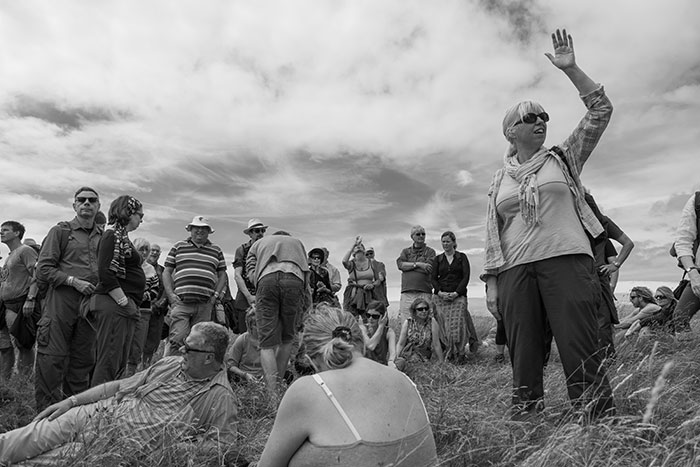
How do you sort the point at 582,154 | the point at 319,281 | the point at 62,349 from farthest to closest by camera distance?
the point at 319,281 → the point at 62,349 → the point at 582,154

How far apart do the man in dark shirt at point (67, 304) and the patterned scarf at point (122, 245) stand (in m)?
0.28

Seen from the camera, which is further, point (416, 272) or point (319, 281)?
point (416, 272)

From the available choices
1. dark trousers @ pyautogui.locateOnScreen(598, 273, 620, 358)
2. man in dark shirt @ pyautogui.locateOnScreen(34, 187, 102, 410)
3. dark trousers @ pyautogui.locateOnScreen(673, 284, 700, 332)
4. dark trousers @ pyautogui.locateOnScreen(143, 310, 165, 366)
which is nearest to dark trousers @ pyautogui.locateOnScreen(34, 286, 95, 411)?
man in dark shirt @ pyautogui.locateOnScreen(34, 187, 102, 410)

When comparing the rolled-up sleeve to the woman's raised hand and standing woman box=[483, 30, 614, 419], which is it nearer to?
standing woman box=[483, 30, 614, 419]

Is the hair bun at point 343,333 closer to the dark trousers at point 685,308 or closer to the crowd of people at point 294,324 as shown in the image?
the crowd of people at point 294,324

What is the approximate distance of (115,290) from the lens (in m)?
4.50

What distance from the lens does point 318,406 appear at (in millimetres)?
2064

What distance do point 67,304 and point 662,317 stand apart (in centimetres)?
699

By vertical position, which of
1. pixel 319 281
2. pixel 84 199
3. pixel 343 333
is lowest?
pixel 343 333

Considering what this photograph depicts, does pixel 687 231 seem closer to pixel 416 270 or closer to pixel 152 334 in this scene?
pixel 416 270

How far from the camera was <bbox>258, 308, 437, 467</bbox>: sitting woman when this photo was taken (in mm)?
2021

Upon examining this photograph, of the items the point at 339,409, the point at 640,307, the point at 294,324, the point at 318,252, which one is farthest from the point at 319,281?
the point at 339,409

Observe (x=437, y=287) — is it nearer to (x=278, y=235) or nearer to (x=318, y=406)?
(x=278, y=235)

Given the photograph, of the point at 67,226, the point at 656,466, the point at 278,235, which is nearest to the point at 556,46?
the point at 656,466
